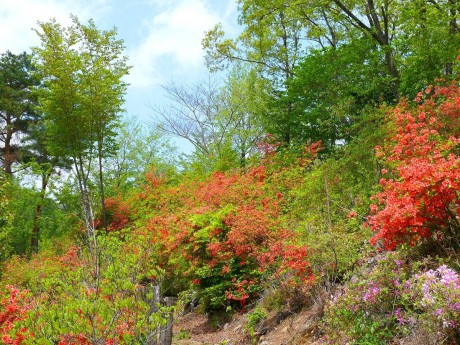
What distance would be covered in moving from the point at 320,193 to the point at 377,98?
681cm

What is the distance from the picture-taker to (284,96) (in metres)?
18.6

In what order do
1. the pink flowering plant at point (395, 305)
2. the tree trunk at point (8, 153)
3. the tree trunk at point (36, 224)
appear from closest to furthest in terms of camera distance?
the pink flowering plant at point (395, 305)
the tree trunk at point (36, 224)
the tree trunk at point (8, 153)

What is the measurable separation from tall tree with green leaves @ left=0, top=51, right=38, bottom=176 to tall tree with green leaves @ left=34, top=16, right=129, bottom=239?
7767 millimetres

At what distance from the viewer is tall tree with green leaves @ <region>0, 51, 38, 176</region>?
23.2 metres

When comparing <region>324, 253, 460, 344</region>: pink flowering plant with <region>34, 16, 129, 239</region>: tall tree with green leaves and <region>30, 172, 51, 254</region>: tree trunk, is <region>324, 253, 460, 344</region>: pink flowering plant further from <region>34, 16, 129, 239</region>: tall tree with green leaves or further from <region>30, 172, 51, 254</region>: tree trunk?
<region>30, 172, 51, 254</region>: tree trunk

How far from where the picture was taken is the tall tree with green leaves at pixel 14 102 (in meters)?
23.2

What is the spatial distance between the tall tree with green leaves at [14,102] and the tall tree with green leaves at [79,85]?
7.77 m

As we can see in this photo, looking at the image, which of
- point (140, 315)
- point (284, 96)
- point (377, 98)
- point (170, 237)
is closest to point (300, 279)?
point (140, 315)

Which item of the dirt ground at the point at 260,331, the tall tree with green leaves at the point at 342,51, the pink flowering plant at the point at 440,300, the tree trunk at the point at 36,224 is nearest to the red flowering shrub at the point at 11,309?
the dirt ground at the point at 260,331

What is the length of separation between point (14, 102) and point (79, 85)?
931 centimetres

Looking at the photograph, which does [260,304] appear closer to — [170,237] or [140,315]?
[170,237]

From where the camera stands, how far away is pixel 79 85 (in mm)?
15867

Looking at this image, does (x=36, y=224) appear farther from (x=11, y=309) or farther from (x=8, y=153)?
(x=11, y=309)

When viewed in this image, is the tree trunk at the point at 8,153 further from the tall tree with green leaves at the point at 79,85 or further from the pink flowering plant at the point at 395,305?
the pink flowering plant at the point at 395,305
